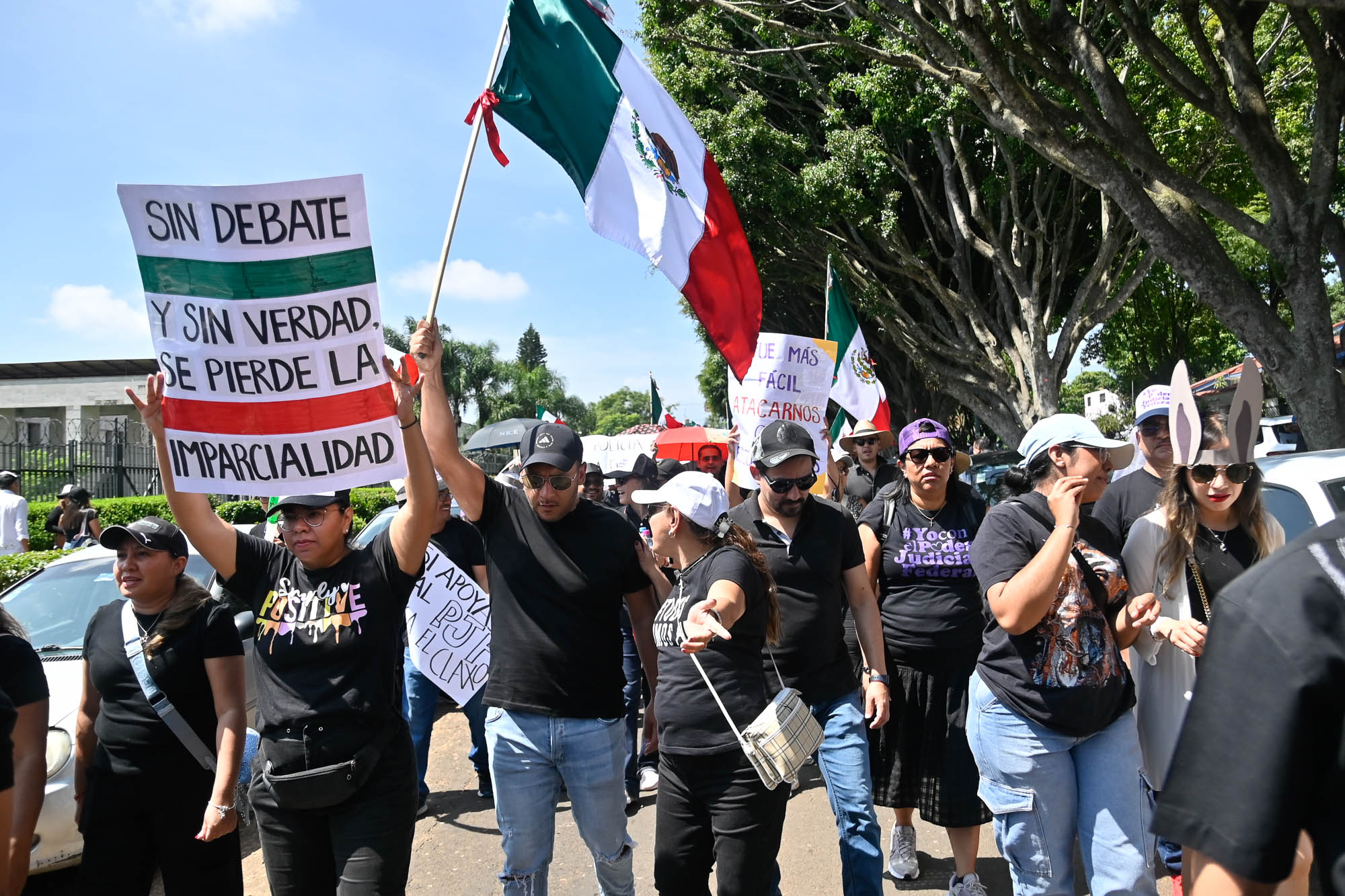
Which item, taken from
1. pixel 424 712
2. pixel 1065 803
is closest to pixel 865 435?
pixel 424 712

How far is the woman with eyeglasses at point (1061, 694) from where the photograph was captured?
3.01m

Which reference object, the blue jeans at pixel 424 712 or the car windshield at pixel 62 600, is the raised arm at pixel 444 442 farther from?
the car windshield at pixel 62 600

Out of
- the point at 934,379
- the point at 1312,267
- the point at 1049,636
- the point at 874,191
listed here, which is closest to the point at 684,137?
the point at 1049,636

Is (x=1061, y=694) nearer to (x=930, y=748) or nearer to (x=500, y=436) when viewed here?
(x=930, y=748)

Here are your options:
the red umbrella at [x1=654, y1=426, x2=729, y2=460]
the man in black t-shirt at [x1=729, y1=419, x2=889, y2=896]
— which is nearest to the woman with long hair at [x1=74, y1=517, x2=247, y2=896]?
the man in black t-shirt at [x1=729, y1=419, x2=889, y2=896]

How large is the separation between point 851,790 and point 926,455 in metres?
1.48

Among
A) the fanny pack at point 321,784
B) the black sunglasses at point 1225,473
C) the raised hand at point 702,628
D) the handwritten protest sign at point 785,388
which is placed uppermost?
the handwritten protest sign at point 785,388

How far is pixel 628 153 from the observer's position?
4680 mm

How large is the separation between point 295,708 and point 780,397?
4190 mm

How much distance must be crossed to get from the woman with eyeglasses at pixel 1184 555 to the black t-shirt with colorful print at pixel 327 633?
256cm

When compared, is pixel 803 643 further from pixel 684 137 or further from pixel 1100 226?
pixel 1100 226

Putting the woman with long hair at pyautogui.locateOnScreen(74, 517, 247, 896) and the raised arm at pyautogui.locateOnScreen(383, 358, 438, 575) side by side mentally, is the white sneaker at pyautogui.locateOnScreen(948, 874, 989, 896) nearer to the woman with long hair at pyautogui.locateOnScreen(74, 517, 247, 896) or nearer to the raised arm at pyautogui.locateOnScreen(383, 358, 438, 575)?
the raised arm at pyautogui.locateOnScreen(383, 358, 438, 575)

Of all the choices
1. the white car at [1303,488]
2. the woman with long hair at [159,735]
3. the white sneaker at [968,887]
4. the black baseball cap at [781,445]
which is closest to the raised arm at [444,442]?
the woman with long hair at [159,735]

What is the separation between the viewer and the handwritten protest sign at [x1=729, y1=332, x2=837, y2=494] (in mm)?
6262
